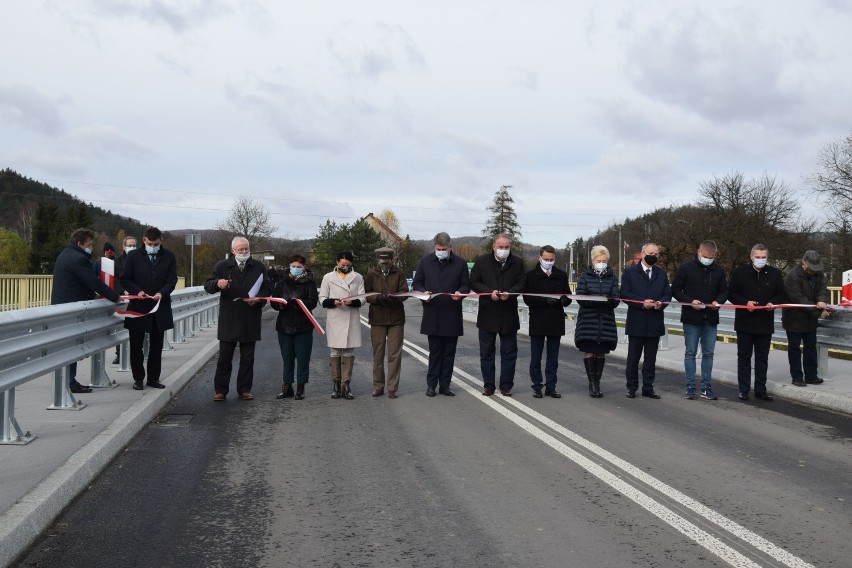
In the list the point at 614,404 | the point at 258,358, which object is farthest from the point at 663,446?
the point at 258,358

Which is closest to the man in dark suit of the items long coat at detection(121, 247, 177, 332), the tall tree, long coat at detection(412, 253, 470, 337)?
long coat at detection(412, 253, 470, 337)

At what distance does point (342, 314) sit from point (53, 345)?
12.1ft

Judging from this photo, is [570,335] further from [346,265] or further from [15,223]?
[15,223]

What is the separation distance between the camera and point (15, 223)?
368 feet

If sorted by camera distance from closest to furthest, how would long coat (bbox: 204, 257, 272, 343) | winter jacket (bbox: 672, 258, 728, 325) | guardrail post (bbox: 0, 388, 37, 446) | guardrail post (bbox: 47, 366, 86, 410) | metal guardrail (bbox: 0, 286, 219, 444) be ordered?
metal guardrail (bbox: 0, 286, 219, 444)
guardrail post (bbox: 0, 388, 37, 446)
guardrail post (bbox: 47, 366, 86, 410)
long coat (bbox: 204, 257, 272, 343)
winter jacket (bbox: 672, 258, 728, 325)

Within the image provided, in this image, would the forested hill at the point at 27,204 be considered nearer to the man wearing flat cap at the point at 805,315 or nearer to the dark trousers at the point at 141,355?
the dark trousers at the point at 141,355

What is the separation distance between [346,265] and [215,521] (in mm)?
5323

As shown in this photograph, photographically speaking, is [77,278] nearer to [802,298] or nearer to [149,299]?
[149,299]

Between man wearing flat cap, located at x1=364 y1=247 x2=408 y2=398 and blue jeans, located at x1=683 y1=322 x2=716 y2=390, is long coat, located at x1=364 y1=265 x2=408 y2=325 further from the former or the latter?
blue jeans, located at x1=683 y1=322 x2=716 y2=390

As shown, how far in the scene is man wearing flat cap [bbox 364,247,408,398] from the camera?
10.1m

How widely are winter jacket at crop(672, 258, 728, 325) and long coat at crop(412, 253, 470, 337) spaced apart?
8.97 ft

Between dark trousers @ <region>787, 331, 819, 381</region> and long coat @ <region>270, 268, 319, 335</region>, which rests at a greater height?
long coat @ <region>270, 268, 319, 335</region>

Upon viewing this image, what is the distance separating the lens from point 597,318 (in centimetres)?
1019

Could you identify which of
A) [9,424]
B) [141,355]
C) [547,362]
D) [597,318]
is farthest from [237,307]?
[597,318]
